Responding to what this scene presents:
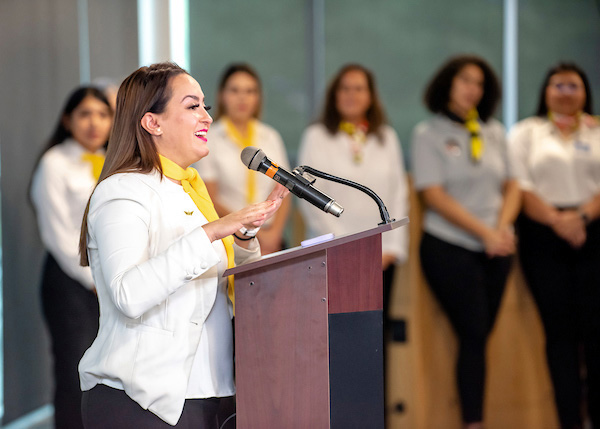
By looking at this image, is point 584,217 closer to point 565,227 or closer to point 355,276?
point 565,227

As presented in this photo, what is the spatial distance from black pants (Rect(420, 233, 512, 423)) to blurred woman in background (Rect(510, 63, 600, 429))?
25cm

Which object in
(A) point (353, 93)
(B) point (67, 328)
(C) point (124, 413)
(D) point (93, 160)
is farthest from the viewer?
(A) point (353, 93)

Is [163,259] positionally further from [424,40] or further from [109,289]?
[424,40]

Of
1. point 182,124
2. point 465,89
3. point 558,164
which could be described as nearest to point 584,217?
point 558,164

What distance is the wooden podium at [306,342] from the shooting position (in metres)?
1.55

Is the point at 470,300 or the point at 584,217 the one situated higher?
the point at 584,217

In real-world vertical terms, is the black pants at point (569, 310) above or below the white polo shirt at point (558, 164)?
below

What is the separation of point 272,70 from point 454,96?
6.32ft

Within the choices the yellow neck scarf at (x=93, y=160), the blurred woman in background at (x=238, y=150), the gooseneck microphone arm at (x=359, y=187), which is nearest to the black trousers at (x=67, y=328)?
the yellow neck scarf at (x=93, y=160)

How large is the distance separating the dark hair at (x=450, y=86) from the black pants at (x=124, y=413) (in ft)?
7.96

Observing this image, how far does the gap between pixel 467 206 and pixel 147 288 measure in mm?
2397

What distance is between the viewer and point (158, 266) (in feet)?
4.84

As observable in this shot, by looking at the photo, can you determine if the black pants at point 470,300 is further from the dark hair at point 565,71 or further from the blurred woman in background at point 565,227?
the dark hair at point 565,71

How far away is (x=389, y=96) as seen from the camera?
511 centimetres
